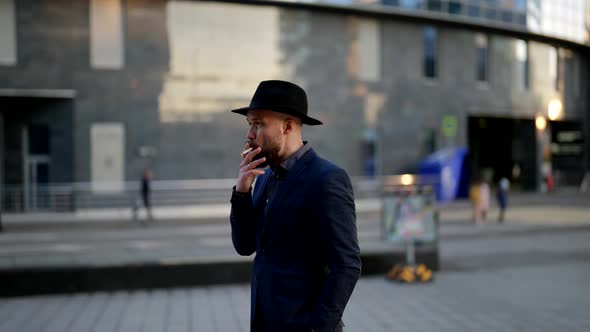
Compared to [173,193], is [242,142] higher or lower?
higher

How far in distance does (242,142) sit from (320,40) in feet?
17.8

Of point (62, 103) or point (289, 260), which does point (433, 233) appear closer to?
point (289, 260)

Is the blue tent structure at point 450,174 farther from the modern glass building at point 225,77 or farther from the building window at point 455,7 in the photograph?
the building window at point 455,7

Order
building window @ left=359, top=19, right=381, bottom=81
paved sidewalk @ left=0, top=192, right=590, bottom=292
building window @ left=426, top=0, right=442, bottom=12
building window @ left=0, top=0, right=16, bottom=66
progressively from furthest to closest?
building window @ left=426, top=0, right=442, bottom=12
building window @ left=359, top=19, right=381, bottom=81
building window @ left=0, top=0, right=16, bottom=66
paved sidewalk @ left=0, top=192, right=590, bottom=292

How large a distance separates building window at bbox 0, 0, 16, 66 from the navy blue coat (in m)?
21.1

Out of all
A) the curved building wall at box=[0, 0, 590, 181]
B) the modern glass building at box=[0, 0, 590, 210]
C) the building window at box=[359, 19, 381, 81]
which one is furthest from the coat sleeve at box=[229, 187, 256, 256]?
the building window at box=[359, 19, 381, 81]

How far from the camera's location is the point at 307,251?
2828 millimetres

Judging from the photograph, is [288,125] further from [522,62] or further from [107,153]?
[522,62]

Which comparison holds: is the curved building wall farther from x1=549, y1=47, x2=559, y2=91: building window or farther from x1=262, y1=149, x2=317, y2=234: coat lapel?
x1=262, y1=149, x2=317, y2=234: coat lapel

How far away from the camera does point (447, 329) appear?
6.15 m

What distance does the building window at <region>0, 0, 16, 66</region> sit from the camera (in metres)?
21.1

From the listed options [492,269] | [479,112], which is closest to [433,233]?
[492,269]

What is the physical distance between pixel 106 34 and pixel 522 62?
842 inches

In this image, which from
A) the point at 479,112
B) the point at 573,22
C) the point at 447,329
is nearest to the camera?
the point at 447,329
